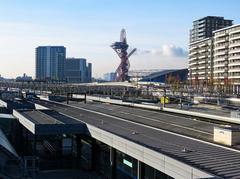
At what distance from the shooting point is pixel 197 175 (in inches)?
697

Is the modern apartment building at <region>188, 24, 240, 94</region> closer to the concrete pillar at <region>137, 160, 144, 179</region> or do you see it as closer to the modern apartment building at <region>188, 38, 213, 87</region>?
the modern apartment building at <region>188, 38, 213, 87</region>

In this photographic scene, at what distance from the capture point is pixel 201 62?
168 metres

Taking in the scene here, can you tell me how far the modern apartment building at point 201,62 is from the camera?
160 meters

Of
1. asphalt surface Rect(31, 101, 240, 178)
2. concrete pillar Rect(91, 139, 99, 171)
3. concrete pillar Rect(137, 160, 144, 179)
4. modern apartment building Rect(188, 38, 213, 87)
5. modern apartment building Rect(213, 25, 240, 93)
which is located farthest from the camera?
modern apartment building Rect(188, 38, 213, 87)

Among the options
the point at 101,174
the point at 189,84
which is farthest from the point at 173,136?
the point at 189,84

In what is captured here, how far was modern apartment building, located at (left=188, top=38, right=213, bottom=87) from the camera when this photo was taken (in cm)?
16025

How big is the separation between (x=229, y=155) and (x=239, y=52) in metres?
119

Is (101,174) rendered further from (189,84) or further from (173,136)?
(189,84)

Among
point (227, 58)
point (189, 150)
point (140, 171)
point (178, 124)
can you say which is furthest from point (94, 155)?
point (227, 58)

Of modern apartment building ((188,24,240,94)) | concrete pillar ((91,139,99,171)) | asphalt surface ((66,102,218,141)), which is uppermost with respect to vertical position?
modern apartment building ((188,24,240,94))

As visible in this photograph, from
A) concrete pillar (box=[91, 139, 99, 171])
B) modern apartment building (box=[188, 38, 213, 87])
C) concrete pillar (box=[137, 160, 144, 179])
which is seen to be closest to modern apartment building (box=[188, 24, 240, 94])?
modern apartment building (box=[188, 38, 213, 87])

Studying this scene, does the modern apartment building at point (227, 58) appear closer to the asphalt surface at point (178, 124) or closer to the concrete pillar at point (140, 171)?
the asphalt surface at point (178, 124)

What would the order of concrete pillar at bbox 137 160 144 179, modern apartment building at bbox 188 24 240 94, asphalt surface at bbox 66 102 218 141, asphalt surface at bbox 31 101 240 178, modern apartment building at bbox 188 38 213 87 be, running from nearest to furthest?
asphalt surface at bbox 31 101 240 178, concrete pillar at bbox 137 160 144 179, asphalt surface at bbox 66 102 218 141, modern apartment building at bbox 188 24 240 94, modern apartment building at bbox 188 38 213 87

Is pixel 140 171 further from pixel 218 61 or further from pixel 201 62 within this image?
pixel 201 62
